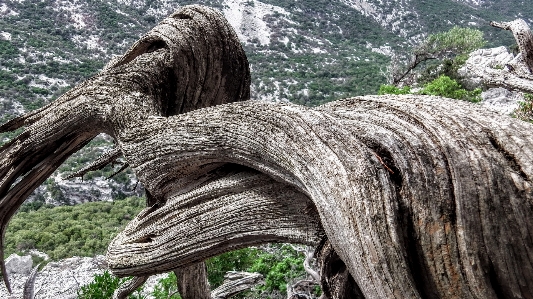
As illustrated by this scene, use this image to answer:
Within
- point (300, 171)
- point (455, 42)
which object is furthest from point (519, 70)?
point (455, 42)

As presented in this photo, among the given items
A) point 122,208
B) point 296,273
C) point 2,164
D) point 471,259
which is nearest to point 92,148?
point 122,208

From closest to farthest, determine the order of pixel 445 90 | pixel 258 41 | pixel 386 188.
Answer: pixel 386 188 < pixel 445 90 < pixel 258 41

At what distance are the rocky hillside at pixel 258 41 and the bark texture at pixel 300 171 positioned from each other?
2037 centimetres

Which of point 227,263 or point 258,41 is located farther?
point 258,41

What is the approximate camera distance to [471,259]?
1086 millimetres

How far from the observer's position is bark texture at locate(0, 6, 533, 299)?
1098 millimetres

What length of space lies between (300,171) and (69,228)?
24.1 metres

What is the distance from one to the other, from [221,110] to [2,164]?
55.7 inches

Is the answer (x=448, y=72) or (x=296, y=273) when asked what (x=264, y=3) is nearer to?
(x=448, y=72)

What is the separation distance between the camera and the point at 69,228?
2275 cm

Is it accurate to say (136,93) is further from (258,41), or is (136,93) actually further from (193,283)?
(258,41)

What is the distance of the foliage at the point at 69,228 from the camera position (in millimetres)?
20922

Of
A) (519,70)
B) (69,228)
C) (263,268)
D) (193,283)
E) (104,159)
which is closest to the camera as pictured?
(104,159)

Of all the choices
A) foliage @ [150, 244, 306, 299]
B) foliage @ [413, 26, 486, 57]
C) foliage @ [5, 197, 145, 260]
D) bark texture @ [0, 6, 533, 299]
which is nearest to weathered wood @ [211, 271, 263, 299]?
foliage @ [150, 244, 306, 299]
